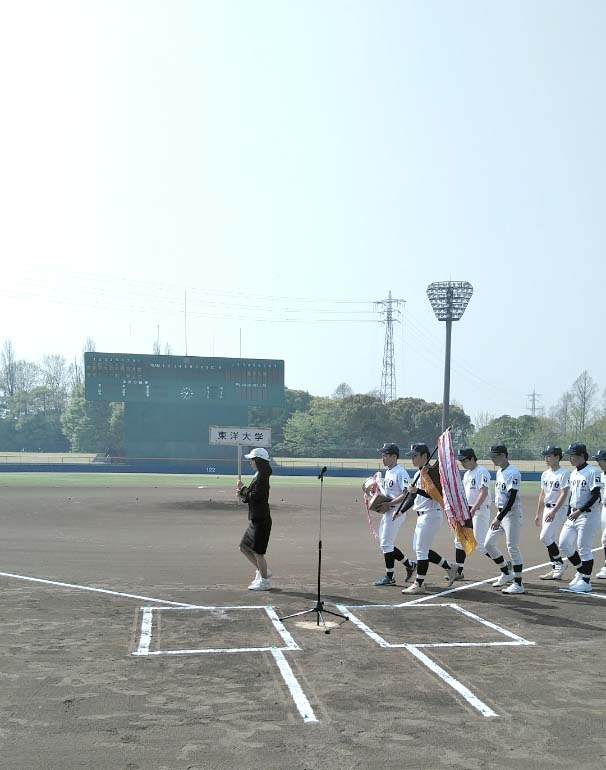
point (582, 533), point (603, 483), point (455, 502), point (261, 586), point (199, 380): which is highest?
point (199, 380)

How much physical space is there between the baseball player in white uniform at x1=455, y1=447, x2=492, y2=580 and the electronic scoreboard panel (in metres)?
49.0

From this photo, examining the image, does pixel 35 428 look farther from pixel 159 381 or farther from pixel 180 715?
pixel 180 715

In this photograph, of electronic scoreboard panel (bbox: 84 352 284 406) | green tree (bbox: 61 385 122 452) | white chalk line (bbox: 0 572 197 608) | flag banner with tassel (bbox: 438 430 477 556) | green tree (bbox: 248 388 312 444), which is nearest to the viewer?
white chalk line (bbox: 0 572 197 608)

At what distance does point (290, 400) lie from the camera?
380ft

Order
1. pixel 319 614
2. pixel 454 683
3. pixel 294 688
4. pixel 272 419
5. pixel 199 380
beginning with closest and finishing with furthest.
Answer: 1. pixel 294 688
2. pixel 454 683
3. pixel 319 614
4. pixel 199 380
5. pixel 272 419

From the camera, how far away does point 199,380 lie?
61.8 metres

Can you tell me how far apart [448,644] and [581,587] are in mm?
4084

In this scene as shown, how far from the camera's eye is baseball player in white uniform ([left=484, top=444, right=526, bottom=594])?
11.3m

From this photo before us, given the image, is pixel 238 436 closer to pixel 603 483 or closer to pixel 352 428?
pixel 603 483

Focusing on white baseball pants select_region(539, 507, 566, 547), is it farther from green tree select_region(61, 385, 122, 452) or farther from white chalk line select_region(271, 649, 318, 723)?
green tree select_region(61, 385, 122, 452)

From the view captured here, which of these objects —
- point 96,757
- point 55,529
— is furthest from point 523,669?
point 55,529

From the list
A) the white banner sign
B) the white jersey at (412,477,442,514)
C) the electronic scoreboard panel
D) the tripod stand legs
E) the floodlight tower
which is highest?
the floodlight tower

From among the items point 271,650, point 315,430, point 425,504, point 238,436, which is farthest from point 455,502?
point 315,430

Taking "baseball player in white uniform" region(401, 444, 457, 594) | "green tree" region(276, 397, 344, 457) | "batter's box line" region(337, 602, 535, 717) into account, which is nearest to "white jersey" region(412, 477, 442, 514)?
"baseball player in white uniform" region(401, 444, 457, 594)
